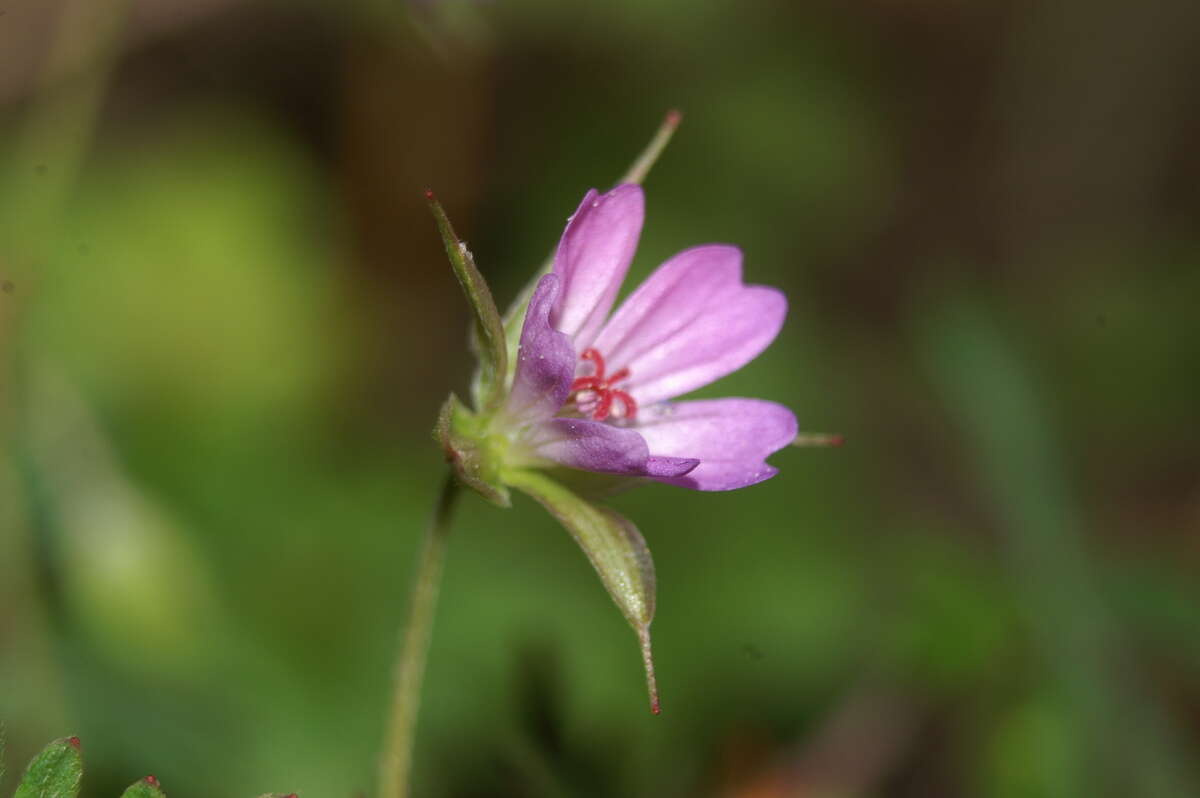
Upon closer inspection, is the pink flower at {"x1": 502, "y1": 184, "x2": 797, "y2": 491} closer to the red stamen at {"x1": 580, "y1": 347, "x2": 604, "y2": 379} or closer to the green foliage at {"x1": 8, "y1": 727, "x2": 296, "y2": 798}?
the red stamen at {"x1": 580, "y1": 347, "x2": 604, "y2": 379}

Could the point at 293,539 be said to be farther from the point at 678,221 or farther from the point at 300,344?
the point at 678,221

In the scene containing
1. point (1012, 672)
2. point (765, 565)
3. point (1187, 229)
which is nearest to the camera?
point (1012, 672)

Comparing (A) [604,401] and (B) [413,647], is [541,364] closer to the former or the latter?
(A) [604,401]

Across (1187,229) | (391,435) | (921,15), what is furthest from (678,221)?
(1187,229)

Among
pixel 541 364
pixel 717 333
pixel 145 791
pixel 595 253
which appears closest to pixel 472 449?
pixel 541 364

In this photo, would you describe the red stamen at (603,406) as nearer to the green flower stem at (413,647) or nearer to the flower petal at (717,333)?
the flower petal at (717,333)

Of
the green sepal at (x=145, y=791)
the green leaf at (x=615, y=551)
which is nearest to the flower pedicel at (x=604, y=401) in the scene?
the green leaf at (x=615, y=551)

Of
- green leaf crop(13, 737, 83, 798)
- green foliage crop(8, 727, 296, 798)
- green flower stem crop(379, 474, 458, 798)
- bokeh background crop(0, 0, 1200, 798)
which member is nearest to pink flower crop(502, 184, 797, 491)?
green flower stem crop(379, 474, 458, 798)
